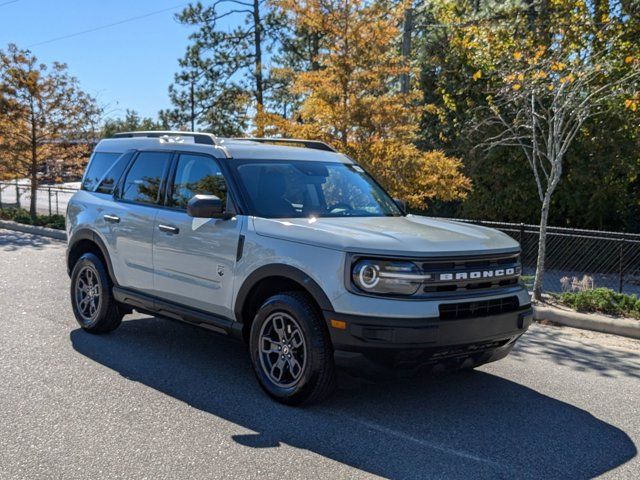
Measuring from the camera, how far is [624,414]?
4.92 metres

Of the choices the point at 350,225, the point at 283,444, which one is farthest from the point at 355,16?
the point at 283,444

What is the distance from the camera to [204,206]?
506cm

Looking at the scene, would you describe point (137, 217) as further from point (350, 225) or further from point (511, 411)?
point (511, 411)

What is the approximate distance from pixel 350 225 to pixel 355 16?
6516 mm

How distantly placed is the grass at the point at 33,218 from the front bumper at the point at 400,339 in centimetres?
1481

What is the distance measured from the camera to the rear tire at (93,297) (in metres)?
6.52

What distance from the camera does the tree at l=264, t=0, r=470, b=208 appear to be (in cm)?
1048

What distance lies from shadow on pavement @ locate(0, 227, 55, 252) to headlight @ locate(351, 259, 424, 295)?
11256mm

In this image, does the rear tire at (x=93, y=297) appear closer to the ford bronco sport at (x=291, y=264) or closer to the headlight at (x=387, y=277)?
the ford bronco sport at (x=291, y=264)

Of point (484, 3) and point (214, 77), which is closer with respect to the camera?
point (484, 3)

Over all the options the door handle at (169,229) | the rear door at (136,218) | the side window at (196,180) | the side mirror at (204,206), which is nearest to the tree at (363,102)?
the rear door at (136,218)

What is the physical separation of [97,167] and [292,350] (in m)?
3.54

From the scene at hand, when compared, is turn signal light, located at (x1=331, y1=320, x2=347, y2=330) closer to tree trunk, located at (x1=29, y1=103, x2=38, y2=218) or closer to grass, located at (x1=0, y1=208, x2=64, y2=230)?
grass, located at (x1=0, y1=208, x2=64, y2=230)

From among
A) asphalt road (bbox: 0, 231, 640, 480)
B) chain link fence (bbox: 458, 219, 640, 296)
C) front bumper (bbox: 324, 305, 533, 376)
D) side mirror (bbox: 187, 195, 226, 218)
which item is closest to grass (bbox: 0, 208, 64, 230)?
chain link fence (bbox: 458, 219, 640, 296)
